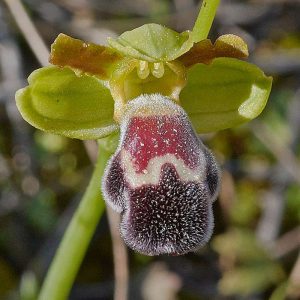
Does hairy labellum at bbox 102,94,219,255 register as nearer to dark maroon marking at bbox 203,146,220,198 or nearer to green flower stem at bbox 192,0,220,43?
dark maroon marking at bbox 203,146,220,198

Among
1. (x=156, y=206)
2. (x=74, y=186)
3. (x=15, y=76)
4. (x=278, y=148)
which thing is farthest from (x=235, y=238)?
(x=156, y=206)

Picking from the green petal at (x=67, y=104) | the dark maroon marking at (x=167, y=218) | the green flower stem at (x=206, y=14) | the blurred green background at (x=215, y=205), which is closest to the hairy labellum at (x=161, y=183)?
the dark maroon marking at (x=167, y=218)

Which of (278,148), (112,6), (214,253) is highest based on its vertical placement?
(112,6)

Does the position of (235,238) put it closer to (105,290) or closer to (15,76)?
(105,290)

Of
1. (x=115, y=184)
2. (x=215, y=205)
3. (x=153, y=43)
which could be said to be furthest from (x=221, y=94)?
(x=215, y=205)

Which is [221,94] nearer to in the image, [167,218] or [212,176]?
[212,176]

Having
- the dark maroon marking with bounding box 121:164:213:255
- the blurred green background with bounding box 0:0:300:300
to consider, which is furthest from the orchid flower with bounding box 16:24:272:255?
the blurred green background with bounding box 0:0:300:300

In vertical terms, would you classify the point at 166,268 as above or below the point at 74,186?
below
